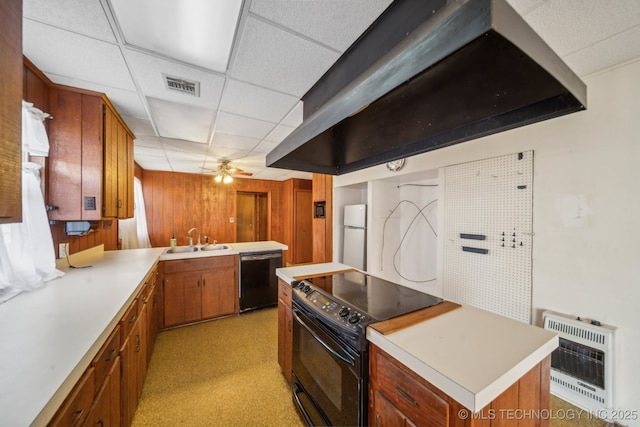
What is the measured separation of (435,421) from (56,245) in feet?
9.52

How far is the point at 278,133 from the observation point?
2803 millimetres

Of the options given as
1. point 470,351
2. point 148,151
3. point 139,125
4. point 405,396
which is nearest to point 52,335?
point 405,396

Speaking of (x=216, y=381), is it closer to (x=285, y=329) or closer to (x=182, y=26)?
(x=285, y=329)

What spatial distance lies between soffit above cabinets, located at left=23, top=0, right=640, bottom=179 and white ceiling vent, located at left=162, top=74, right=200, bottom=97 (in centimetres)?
5

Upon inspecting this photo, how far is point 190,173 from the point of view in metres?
5.57

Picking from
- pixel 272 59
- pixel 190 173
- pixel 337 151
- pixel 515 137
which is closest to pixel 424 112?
pixel 337 151

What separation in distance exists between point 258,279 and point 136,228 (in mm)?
3029

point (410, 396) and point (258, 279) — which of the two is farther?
point (258, 279)

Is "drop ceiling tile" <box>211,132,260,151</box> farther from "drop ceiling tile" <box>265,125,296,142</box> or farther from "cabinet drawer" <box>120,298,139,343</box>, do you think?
"cabinet drawer" <box>120,298,139,343</box>

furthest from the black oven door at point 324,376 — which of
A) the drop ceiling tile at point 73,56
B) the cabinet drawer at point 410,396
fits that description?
the drop ceiling tile at point 73,56

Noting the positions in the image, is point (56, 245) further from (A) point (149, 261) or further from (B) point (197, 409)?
(B) point (197, 409)

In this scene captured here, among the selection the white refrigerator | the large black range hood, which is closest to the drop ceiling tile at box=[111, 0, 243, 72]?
the large black range hood

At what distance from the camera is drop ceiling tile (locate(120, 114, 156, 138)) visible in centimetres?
238

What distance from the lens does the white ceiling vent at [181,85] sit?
1678 mm
